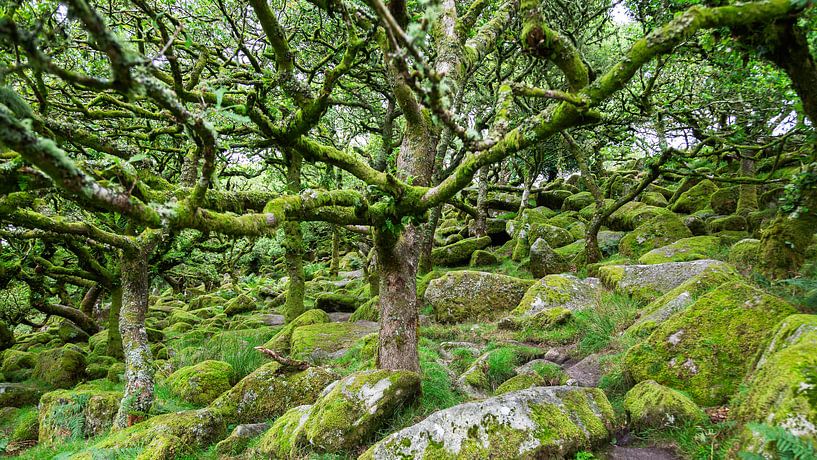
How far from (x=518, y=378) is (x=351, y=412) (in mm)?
2706

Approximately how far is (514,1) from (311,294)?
16969mm

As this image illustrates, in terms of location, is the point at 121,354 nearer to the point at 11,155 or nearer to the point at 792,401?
the point at 11,155

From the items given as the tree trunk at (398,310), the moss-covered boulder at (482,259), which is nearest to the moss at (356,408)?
the tree trunk at (398,310)

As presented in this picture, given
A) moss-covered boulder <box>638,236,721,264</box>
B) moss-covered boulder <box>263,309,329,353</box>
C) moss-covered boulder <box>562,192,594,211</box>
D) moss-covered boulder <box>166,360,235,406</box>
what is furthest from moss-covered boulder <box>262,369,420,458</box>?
moss-covered boulder <box>562,192,594,211</box>

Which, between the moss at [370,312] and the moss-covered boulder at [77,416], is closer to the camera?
the moss-covered boulder at [77,416]

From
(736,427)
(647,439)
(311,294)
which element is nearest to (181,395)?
(647,439)

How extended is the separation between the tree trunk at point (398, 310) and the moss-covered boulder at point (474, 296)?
5.49 metres

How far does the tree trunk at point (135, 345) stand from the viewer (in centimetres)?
678

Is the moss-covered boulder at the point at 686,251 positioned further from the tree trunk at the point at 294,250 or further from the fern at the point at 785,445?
the tree trunk at the point at 294,250

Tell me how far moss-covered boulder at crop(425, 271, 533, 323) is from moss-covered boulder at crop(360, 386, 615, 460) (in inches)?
273

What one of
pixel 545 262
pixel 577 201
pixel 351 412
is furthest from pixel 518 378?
pixel 577 201

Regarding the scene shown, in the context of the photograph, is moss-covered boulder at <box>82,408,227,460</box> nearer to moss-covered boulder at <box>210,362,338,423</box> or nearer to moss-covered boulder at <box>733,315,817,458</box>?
moss-covered boulder at <box>210,362,338,423</box>

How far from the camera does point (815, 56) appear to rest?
4691 millimetres

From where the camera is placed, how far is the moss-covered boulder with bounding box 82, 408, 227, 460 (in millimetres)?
5238
